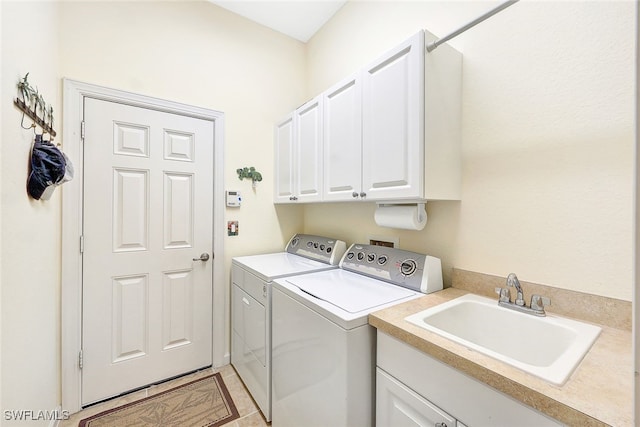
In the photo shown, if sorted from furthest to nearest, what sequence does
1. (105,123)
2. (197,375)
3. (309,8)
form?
(309,8) → (197,375) → (105,123)

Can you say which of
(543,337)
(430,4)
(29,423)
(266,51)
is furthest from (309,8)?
(29,423)

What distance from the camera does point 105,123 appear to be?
1762mm

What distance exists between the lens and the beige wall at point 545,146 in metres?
0.95

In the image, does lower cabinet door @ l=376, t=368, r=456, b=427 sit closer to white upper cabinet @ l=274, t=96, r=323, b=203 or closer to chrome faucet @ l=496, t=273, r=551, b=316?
chrome faucet @ l=496, t=273, r=551, b=316

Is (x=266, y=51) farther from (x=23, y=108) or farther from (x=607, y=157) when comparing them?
(x=607, y=157)

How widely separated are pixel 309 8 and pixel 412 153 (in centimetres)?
182

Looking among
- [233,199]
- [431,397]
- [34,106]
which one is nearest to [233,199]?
[233,199]

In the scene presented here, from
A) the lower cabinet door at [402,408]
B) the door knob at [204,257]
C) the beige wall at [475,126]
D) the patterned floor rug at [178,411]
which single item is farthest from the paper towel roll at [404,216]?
the patterned floor rug at [178,411]

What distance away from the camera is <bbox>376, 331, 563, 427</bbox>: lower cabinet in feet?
2.27

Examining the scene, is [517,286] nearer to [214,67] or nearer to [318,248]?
[318,248]

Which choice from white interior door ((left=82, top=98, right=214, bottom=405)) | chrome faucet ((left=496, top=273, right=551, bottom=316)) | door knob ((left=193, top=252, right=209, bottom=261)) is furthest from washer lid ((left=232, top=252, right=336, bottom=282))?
chrome faucet ((left=496, top=273, right=551, bottom=316))

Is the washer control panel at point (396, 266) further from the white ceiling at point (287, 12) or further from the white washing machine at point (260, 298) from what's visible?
the white ceiling at point (287, 12)

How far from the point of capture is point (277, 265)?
190 centimetres

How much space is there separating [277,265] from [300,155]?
85 centimetres
